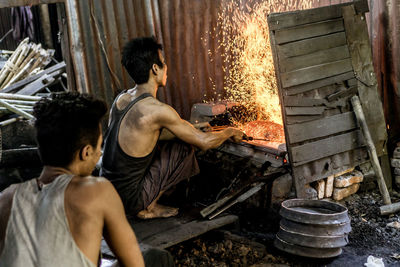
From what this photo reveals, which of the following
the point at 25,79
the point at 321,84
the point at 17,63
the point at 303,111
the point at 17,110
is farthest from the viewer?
the point at 17,63

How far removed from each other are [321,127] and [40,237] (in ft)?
12.4

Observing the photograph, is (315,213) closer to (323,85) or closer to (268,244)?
(268,244)

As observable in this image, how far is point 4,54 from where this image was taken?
1326 centimetres

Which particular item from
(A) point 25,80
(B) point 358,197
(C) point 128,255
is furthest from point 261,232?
(A) point 25,80

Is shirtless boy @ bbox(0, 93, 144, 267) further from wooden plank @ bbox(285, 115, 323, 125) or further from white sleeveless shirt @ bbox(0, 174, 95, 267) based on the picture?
wooden plank @ bbox(285, 115, 323, 125)

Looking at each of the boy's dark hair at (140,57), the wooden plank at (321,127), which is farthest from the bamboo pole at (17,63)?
the wooden plank at (321,127)

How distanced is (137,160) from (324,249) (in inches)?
80.0

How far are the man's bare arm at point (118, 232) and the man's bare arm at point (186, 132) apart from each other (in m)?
2.06

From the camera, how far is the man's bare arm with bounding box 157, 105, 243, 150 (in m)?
4.08

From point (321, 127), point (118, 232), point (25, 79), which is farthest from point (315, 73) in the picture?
point (25, 79)

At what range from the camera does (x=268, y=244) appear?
A: 4.34 metres

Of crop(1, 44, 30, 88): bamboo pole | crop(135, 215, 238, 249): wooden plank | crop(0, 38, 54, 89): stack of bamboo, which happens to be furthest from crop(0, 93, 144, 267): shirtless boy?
crop(1, 44, 30, 88): bamboo pole

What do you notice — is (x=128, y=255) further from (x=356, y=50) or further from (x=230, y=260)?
(x=356, y=50)

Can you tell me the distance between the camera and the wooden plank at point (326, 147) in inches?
184
